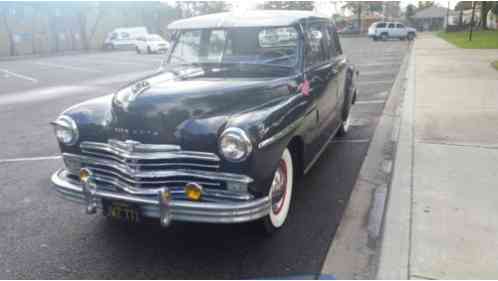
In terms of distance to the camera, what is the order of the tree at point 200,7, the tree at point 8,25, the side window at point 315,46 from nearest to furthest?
1. the side window at point 315,46
2. the tree at point 8,25
3. the tree at point 200,7

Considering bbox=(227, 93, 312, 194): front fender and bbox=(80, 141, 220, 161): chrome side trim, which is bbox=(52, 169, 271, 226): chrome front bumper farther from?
bbox=(80, 141, 220, 161): chrome side trim

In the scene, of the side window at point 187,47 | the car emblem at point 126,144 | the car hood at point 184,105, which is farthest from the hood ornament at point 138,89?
the side window at point 187,47

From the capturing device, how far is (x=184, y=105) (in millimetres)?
3322

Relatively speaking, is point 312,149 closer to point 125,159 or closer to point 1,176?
point 125,159

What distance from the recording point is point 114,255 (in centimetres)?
338

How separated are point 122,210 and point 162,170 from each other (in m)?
0.43

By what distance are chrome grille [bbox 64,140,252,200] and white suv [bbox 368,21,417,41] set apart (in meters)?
40.7

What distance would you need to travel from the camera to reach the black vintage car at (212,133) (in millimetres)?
3000

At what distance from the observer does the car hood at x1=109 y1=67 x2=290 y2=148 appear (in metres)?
3.13

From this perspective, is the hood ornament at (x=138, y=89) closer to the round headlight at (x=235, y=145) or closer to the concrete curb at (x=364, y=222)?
the round headlight at (x=235, y=145)

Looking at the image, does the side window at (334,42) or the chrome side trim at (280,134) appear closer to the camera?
the chrome side trim at (280,134)

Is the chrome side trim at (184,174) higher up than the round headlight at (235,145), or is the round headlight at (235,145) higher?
the round headlight at (235,145)

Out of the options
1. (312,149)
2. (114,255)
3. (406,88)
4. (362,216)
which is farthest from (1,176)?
(406,88)

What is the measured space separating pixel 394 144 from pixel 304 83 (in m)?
2.63
